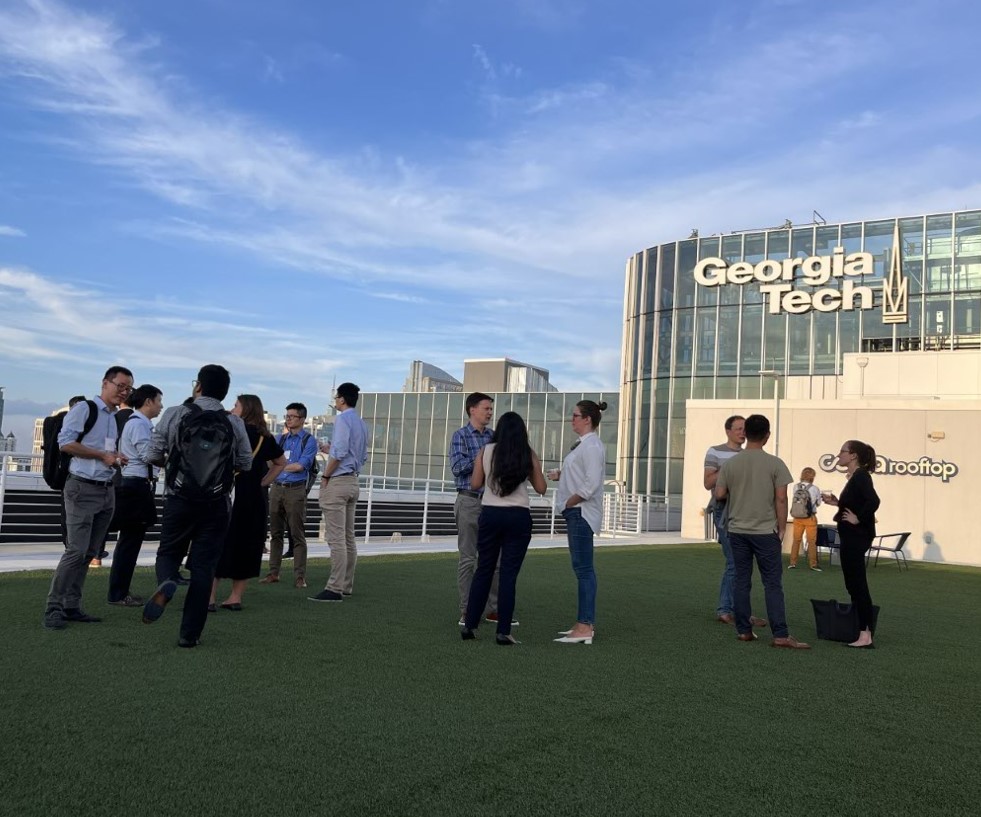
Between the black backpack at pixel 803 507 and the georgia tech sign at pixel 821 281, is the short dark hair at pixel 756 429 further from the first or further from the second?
the georgia tech sign at pixel 821 281

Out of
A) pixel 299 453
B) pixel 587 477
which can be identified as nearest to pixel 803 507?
pixel 299 453

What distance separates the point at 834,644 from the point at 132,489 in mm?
5584

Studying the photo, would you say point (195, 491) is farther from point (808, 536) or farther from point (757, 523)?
point (808, 536)

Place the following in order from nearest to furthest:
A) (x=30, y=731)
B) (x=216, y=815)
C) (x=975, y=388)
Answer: (x=216, y=815) < (x=30, y=731) < (x=975, y=388)

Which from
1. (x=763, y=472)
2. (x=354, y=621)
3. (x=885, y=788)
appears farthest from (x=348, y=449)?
(x=885, y=788)

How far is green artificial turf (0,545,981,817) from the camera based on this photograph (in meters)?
3.02

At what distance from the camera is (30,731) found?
136 inches

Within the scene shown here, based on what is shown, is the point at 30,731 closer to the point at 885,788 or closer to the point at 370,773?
the point at 370,773

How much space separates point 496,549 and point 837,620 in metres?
2.74

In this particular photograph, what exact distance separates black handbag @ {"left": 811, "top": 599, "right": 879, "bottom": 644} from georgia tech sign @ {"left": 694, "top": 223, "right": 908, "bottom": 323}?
96.5 feet

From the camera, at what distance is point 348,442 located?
769 centimetres

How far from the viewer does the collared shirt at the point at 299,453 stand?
8906mm

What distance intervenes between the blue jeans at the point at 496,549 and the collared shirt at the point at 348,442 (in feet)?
5.91

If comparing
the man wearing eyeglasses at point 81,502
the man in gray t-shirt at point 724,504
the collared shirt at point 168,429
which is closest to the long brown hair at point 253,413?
the man wearing eyeglasses at point 81,502
